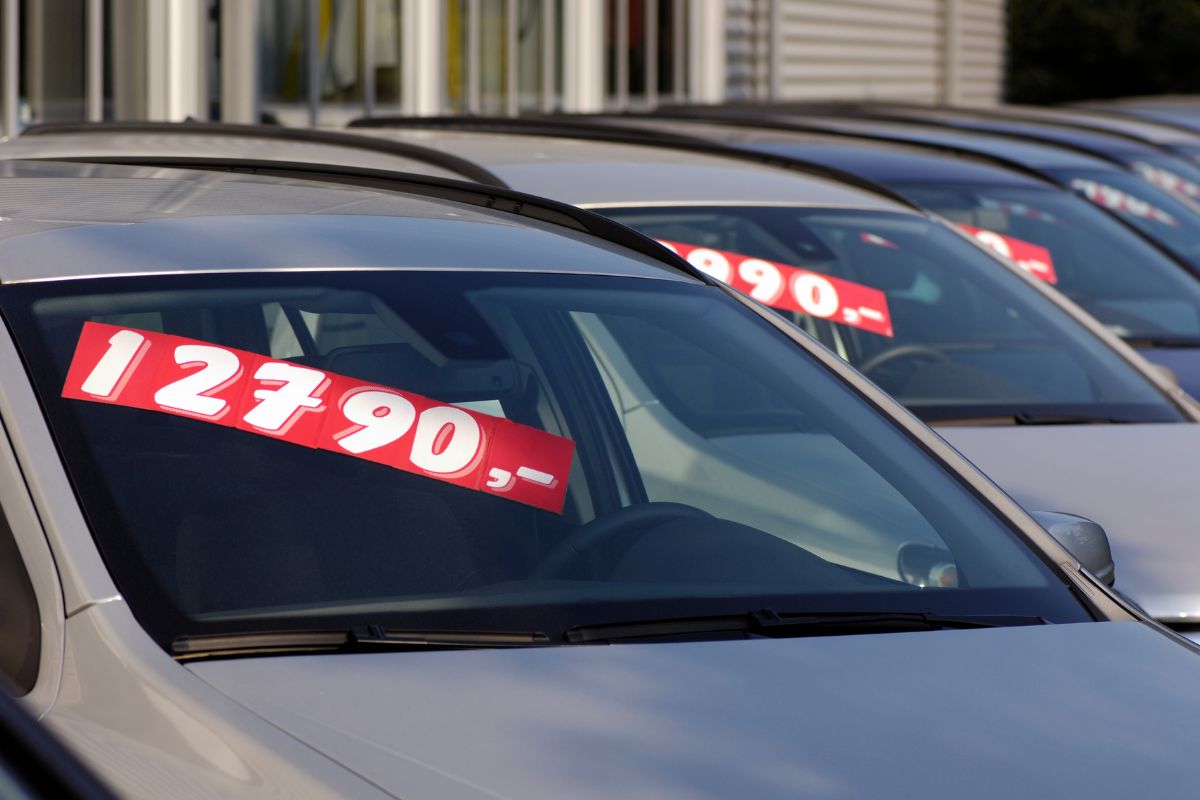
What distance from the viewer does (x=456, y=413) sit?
2.64 metres

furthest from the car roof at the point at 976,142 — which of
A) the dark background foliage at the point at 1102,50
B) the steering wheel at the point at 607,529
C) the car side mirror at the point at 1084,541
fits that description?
the dark background foliage at the point at 1102,50

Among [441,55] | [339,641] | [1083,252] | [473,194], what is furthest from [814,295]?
[441,55]

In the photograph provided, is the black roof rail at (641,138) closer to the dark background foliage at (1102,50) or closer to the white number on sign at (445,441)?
the white number on sign at (445,441)

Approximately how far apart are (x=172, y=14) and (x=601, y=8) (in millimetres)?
5420

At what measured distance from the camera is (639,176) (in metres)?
4.89

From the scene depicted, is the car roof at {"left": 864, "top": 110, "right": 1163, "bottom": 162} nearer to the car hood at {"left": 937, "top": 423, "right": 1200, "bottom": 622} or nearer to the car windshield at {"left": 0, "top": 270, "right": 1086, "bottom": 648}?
the car hood at {"left": 937, "top": 423, "right": 1200, "bottom": 622}

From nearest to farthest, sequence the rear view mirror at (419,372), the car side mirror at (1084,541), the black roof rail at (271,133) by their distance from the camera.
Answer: the rear view mirror at (419,372), the car side mirror at (1084,541), the black roof rail at (271,133)

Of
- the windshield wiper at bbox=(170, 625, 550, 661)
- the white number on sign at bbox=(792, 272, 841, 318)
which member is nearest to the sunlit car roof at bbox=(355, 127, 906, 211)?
the white number on sign at bbox=(792, 272, 841, 318)

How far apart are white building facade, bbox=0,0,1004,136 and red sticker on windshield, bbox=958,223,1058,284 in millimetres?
5268

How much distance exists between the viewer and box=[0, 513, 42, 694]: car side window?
2066 millimetres

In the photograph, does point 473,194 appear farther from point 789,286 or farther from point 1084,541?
point 789,286

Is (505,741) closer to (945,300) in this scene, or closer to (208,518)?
(208,518)

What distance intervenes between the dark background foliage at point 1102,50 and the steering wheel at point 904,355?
27.3m

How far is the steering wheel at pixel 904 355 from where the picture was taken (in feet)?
15.3
